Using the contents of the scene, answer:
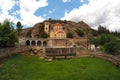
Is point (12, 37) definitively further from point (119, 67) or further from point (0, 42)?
point (119, 67)

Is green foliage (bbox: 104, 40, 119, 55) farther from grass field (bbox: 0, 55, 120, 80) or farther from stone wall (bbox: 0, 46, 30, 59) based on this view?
grass field (bbox: 0, 55, 120, 80)

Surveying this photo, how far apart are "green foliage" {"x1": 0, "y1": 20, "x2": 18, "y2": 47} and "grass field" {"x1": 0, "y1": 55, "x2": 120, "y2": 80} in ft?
24.6

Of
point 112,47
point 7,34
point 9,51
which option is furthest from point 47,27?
point 9,51

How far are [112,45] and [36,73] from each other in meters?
57.5

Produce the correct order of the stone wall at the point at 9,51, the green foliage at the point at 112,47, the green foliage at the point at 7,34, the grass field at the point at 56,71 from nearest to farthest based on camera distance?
the grass field at the point at 56,71 → the stone wall at the point at 9,51 → the green foliage at the point at 7,34 → the green foliage at the point at 112,47

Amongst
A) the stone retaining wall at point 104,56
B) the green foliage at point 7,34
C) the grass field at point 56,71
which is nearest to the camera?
the grass field at point 56,71

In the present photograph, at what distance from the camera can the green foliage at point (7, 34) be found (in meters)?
68.1

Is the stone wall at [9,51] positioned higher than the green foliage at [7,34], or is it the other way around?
the green foliage at [7,34]

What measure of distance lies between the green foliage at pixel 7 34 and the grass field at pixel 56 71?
24.6 ft

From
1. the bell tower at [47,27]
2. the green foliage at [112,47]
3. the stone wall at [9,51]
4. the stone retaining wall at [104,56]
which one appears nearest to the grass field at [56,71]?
the stone retaining wall at [104,56]

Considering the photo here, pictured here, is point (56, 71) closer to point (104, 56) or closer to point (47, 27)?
point (104, 56)

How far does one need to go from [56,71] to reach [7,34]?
854 inches

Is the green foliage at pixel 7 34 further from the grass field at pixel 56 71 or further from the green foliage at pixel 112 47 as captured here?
the green foliage at pixel 112 47

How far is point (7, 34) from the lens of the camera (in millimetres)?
69375
